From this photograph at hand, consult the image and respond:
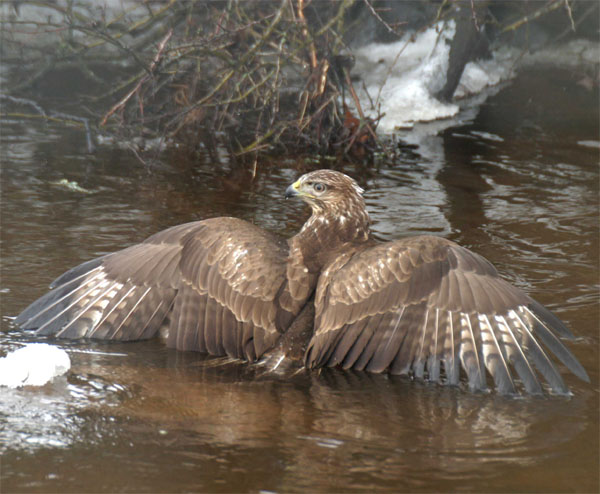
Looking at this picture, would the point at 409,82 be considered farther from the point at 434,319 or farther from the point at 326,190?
the point at 434,319

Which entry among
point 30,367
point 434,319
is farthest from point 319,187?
point 30,367

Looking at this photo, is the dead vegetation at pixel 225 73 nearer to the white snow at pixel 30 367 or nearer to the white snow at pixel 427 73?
the white snow at pixel 427 73

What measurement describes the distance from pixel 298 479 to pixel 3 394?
4.90 feet

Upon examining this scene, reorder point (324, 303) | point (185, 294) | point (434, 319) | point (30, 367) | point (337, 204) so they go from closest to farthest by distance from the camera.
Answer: point (30, 367), point (434, 319), point (324, 303), point (185, 294), point (337, 204)

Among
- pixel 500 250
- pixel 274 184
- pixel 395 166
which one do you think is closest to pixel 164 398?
pixel 500 250

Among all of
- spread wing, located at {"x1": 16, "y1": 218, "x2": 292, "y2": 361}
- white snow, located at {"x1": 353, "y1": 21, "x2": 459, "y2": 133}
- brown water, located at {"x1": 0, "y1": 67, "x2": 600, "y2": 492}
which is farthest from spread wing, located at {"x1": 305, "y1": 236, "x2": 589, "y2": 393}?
white snow, located at {"x1": 353, "y1": 21, "x2": 459, "y2": 133}

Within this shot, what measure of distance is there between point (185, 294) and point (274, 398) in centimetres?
82

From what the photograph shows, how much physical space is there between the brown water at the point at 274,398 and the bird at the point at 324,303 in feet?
0.39

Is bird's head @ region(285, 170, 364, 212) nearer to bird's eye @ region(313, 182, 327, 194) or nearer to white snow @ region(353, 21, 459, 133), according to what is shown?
bird's eye @ region(313, 182, 327, 194)

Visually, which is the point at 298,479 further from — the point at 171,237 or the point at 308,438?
the point at 171,237

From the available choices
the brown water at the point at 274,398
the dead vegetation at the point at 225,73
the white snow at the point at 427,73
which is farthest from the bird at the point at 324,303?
the white snow at the point at 427,73

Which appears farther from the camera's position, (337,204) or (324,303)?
(337,204)

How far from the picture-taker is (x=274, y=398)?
13.4 ft

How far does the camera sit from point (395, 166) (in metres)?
8.10
